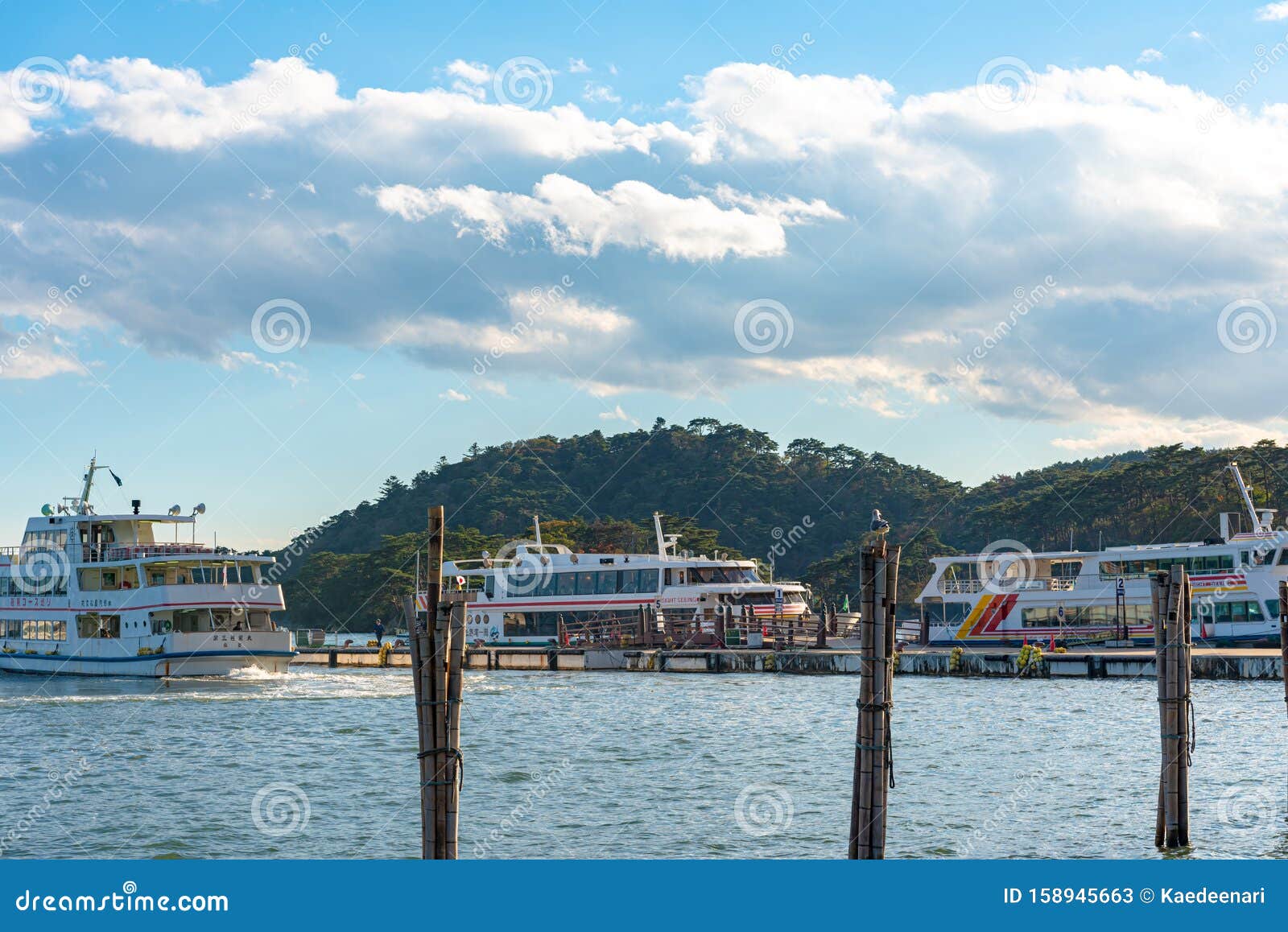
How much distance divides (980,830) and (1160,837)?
2.74 metres

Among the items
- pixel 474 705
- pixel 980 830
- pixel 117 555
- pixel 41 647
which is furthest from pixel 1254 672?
pixel 41 647

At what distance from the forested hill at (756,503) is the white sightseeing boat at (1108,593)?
34.5m

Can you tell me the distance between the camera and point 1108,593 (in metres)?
54.3

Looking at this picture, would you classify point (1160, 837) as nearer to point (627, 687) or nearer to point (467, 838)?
point (467, 838)

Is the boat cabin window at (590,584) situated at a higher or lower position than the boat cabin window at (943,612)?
higher

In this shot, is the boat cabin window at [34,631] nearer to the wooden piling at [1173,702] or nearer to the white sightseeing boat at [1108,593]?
the white sightseeing boat at [1108,593]

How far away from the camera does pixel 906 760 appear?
90.8 ft

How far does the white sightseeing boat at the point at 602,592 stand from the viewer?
62.1m
